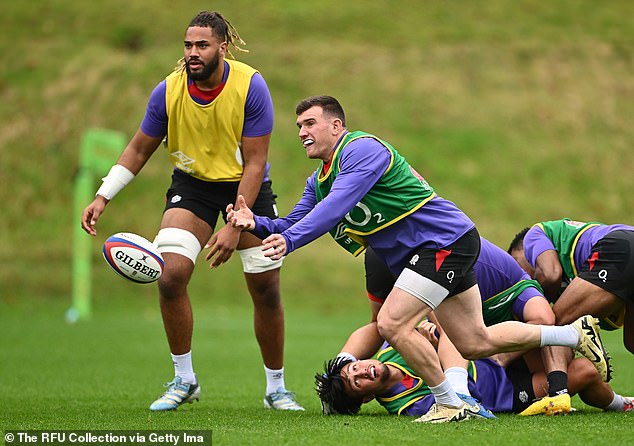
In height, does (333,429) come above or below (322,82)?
below

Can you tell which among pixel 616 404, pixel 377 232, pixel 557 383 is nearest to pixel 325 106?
pixel 377 232

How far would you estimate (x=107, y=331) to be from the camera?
1505 cm

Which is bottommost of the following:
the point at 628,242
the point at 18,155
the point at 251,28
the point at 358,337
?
the point at 358,337

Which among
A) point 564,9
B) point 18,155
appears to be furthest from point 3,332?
point 564,9

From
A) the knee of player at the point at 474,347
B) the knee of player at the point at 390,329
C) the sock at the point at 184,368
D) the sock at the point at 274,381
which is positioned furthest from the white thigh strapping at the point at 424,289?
the sock at the point at 184,368

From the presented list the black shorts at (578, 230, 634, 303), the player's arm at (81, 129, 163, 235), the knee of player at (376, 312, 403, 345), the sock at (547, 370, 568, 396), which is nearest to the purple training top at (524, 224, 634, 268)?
the black shorts at (578, 230, 634, 303)

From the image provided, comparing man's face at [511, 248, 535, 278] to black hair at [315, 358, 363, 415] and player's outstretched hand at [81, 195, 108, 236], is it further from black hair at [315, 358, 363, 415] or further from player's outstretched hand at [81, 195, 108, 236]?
player's outstretched hand at [81, 195, 108, 236]

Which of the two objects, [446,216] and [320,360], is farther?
[320,360]

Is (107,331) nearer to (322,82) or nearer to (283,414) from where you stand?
(283,414)

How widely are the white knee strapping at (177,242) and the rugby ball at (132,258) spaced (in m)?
0.40

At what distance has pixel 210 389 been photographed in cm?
839

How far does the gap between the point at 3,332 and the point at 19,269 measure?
26.5 feet

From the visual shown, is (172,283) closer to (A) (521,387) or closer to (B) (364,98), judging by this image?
(A) (521,387)

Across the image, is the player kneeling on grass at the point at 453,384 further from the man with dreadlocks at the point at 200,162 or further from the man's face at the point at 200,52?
the man's face at the point at 200,52
